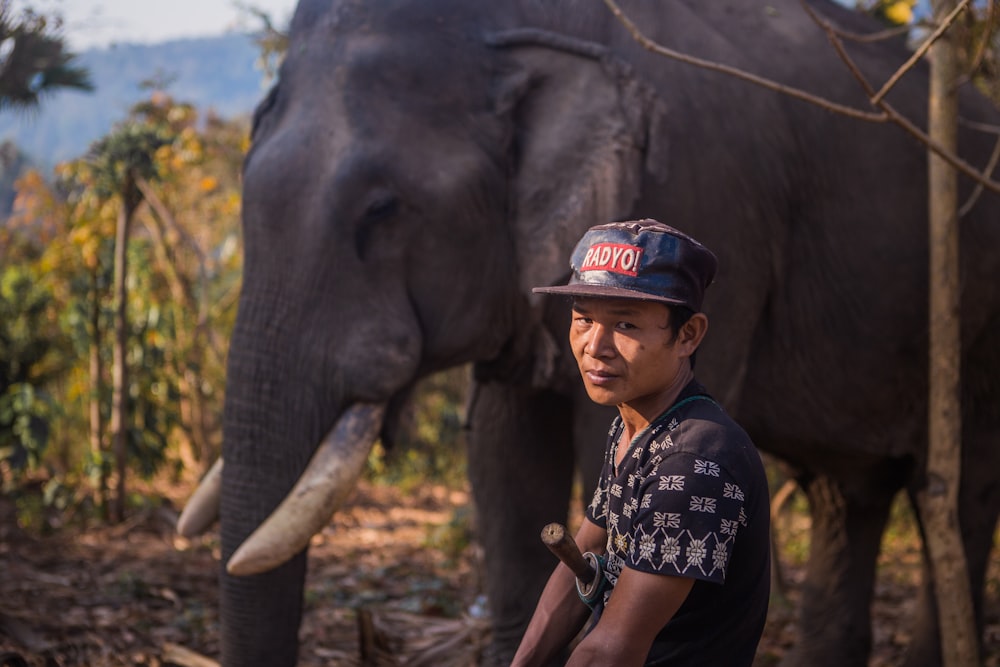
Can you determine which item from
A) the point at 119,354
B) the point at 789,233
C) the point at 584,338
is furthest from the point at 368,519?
the point at 584,338

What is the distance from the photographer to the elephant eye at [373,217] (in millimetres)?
3629

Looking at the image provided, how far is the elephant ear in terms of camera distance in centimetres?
372

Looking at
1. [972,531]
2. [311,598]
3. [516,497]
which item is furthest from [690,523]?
[311,598]

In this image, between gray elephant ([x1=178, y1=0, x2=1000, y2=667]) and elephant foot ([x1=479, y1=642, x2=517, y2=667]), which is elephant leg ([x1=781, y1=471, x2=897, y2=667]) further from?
elephant foot ([x1=479, y1=642, x2=517, y2=667])

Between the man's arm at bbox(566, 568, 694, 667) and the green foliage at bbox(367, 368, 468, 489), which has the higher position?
the man's arm at bbox(566, 568, 694, 667)

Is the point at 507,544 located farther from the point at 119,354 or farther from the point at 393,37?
the point at 119,354

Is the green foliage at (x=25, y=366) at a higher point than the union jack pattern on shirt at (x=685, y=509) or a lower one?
lower

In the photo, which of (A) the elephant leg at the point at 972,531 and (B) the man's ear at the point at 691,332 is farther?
(A) the elephant leg at the point at 972,531

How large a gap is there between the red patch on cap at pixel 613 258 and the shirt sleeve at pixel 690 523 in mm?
309

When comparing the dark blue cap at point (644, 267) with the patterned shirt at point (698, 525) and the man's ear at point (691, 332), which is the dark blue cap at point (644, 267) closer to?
the man's ear at point (691, 332)

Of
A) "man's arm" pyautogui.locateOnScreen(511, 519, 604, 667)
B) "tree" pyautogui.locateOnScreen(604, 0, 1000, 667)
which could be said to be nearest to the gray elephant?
"tree" pyautogui.locateOnScreen(604, 0, 1000, 667)

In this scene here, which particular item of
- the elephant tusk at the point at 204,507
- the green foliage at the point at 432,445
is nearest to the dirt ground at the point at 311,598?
the elephant tusk at the point at 204,507

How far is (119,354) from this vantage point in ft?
22.6

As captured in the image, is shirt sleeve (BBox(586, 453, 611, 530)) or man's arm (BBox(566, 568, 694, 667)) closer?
man's arm (BBox(566, 568, 694, 667))
